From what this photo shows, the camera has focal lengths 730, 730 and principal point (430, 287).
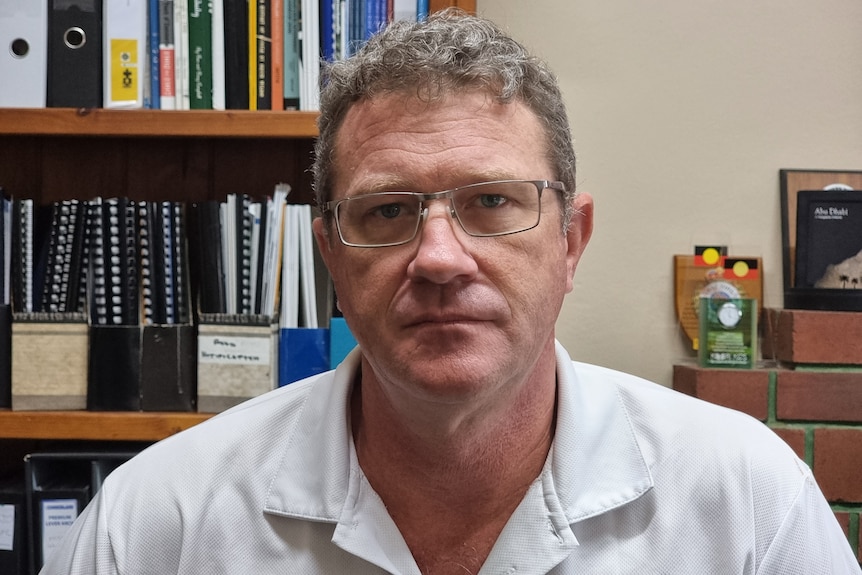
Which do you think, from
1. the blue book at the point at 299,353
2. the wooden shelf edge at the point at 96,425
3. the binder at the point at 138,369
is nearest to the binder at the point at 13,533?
the wooden shelf edge at the point at 96,425

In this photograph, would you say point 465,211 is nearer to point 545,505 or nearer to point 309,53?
point 545,505

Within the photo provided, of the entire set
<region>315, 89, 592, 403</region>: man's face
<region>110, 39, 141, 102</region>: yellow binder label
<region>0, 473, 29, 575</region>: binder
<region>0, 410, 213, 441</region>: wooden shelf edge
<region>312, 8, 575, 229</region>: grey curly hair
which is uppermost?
<region>110, 39, 141, 102</region>: yellow binder label

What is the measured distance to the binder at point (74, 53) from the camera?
1425mm

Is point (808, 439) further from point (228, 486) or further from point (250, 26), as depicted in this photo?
point (250, 26)

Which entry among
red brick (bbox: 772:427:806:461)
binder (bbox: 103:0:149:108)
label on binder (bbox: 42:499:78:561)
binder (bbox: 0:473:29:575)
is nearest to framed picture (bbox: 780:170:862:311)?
red brick (bbox: 772:427:806:461)

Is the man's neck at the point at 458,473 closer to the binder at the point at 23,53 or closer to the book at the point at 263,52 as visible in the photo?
the book at the point at 263,52

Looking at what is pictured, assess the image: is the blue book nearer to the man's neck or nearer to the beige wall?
the man's neck

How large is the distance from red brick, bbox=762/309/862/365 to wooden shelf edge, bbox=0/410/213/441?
115 centimetres

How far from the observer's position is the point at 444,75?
920mm

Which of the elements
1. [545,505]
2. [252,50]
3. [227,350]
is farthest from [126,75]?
[545,505]

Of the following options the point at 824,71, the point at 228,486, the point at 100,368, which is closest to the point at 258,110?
the point at 100,368

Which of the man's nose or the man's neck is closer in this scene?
the man's nose

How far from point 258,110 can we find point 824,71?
1221 mm

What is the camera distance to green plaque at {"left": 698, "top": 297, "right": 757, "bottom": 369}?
1461 mm
